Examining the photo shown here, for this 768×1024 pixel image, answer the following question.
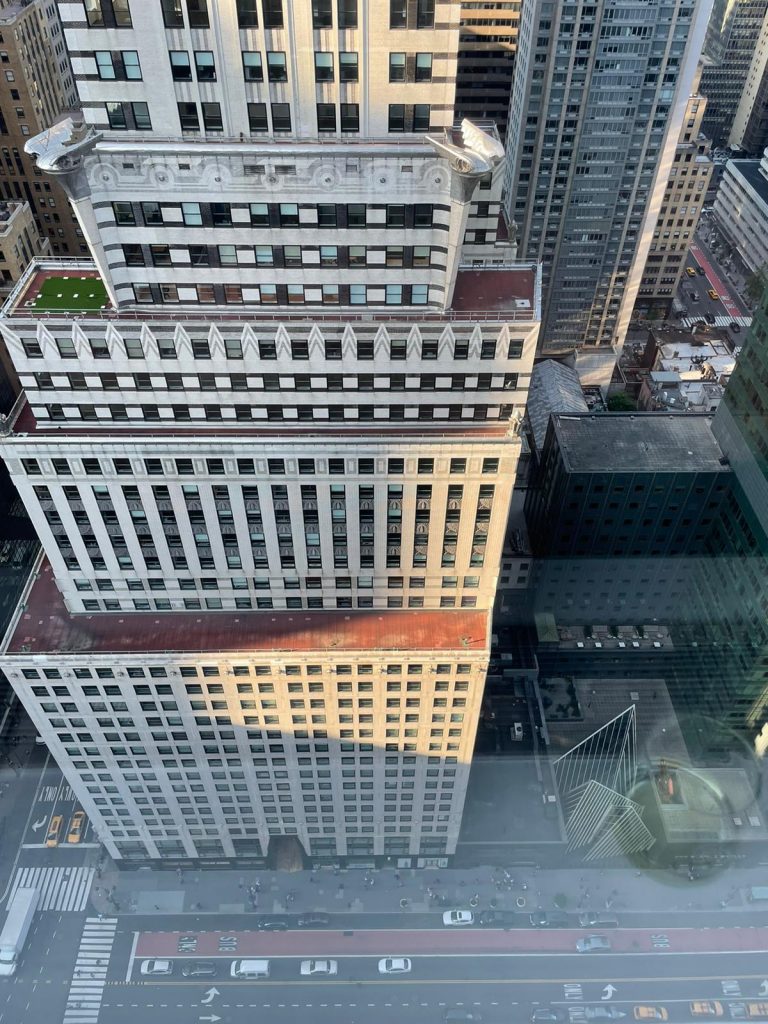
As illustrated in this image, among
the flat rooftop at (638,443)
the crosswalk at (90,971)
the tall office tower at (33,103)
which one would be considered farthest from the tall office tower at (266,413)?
the tall office tower at (33,103)

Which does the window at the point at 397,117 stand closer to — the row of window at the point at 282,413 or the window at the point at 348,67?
the window at the point at 348,67

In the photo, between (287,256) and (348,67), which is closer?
(348,67)

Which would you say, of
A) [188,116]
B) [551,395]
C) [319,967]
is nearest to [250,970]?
[319,967]

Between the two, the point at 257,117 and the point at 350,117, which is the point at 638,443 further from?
the point at 257,117

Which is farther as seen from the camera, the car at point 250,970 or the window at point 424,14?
the car at point 250,970

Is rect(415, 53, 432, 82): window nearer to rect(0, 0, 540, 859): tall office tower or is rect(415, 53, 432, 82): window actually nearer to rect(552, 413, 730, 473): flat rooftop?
rect(0, 0, 540, 859): tall office tower

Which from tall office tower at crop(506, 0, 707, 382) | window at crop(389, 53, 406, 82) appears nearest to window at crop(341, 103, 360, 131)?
window at crop(389, 53, 406, 82)

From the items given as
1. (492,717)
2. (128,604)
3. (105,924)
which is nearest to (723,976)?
(492,717)
